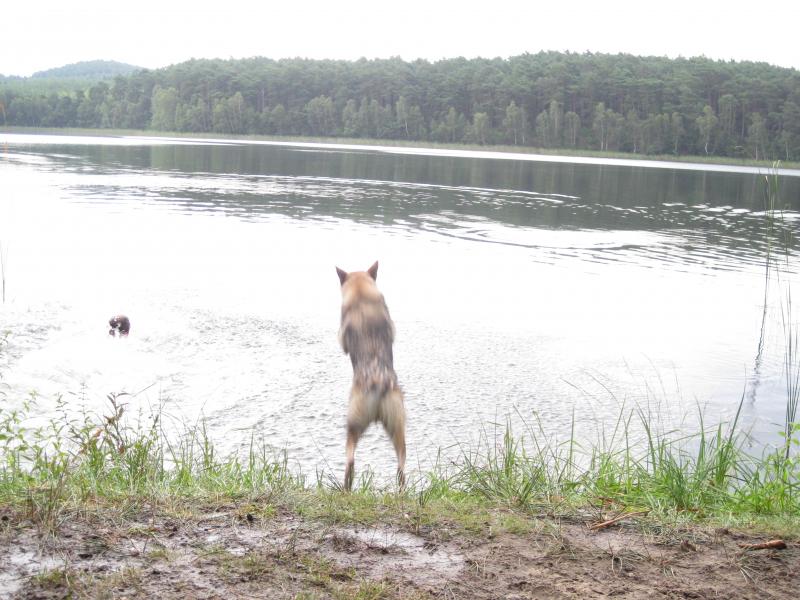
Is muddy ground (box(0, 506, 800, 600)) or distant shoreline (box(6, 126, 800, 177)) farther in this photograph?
distant shoreline (box(6, 126, 800, 177))

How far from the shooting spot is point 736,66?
12675cm

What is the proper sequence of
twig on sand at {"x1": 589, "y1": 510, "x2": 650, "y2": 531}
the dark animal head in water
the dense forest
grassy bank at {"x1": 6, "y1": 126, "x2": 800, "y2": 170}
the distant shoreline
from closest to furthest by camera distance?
twig on sand at {"x1": 589, "y1": 510, "x2": 650, "y2": 531} → the dark animal head in water → the distant shoreline → grassy bank at {"x1": 6, "y1": 126, "x2": 800, "y2": 170} → the dense forest

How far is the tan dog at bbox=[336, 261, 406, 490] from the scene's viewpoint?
5094 millimetres

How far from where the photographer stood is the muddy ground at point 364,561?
321 cm

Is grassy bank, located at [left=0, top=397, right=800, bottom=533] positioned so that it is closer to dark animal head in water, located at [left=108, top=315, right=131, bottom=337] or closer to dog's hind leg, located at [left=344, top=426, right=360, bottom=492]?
dog's hind leg, located at [left=344, top=426, right=360, bottom=492]

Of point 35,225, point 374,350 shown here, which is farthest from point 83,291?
point 374,350

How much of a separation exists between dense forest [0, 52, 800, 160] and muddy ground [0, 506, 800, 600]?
98.5 metres

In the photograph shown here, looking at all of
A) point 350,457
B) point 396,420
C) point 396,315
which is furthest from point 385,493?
point 396,315

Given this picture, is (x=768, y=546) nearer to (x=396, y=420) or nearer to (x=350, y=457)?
(x=396, y=420)

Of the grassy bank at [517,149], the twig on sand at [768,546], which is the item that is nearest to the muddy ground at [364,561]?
the twig on sand at [768,546]

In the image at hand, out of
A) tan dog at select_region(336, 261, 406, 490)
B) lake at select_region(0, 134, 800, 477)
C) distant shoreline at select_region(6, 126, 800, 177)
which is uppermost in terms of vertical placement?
distant shoreline at select_region(6, 126, 800, 177)

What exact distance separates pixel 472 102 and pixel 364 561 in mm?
138389

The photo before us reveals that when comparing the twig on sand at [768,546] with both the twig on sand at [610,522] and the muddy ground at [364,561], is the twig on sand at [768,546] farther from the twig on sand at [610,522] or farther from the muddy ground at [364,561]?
the twig on sand at [610,522]

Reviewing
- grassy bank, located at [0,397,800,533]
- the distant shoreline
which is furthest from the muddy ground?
the distant shoreline
